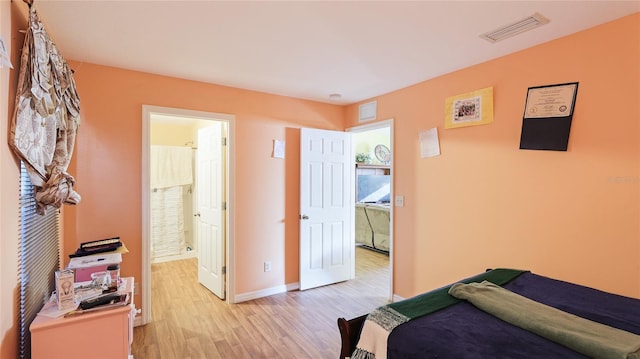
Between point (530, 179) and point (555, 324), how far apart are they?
1.32m

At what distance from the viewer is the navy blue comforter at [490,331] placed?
1.25 metres

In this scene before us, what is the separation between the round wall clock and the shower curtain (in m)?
4.28

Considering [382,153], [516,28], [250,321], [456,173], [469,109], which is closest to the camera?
[516,28]

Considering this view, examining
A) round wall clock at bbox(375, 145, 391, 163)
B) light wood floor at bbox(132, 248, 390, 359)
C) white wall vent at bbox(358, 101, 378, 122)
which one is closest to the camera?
Answer: light wood floor at bbox(132, 248, 390, 359)

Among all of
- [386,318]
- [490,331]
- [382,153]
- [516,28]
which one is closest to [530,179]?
[516,28]

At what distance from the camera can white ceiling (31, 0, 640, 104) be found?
1844 millimetres

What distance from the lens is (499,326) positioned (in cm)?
144

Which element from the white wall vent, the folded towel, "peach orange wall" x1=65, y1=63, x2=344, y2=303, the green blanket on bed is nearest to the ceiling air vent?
the white wall vent

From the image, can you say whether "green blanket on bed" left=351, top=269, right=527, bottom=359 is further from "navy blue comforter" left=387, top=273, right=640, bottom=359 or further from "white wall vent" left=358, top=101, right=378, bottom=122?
"white wall vent" left=358, top=101, right=378, bottom=122

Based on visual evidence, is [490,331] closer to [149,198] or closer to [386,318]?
[386,318]

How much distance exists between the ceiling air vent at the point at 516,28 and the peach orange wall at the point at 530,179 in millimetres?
360

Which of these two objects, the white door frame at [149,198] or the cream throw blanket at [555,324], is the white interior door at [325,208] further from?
the cream throw blanket at [555,324]

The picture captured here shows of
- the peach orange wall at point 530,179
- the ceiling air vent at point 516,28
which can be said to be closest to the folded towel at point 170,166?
the peach orange wall at point 530,179

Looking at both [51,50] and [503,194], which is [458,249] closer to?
[503,194]
